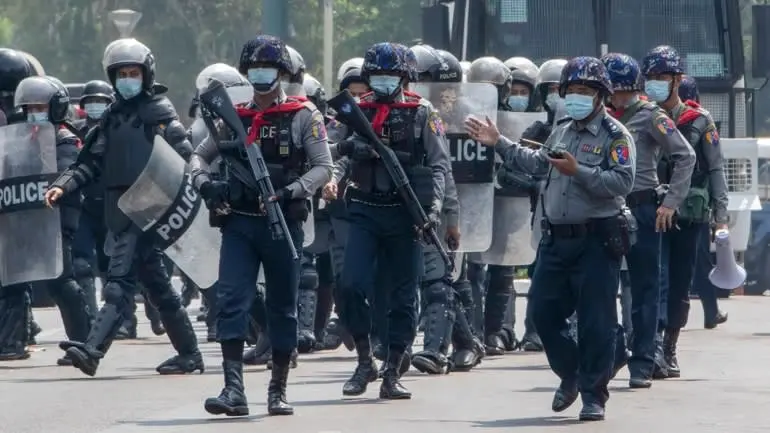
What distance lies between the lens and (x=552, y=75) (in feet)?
51.0

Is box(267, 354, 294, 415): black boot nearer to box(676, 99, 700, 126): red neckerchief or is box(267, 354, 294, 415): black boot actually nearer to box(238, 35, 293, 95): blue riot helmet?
box(238, 35, 293, 95): blue riot helmet

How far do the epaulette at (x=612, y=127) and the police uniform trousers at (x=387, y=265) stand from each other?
133 cm

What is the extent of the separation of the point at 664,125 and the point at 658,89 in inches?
29.5

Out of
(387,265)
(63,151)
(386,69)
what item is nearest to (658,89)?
(386,69)

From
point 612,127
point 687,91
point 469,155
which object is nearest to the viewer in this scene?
point 612,127

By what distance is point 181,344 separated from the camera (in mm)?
13828

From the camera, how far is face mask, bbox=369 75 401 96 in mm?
12062

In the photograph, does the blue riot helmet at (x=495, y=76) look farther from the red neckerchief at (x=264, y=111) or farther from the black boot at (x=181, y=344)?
the red neckerchief at (x=264, y=111)

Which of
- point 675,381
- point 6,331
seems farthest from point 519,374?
point 6,331

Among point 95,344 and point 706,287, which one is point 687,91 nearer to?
point 95,344

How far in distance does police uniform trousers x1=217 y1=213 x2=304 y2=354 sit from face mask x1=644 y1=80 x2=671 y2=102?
292cm

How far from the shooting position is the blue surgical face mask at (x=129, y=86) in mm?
13602

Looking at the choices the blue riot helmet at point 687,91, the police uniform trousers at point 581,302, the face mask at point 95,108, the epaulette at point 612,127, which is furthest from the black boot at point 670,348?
the face mask at point 95,108

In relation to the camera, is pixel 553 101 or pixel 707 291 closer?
pixel 553 101
